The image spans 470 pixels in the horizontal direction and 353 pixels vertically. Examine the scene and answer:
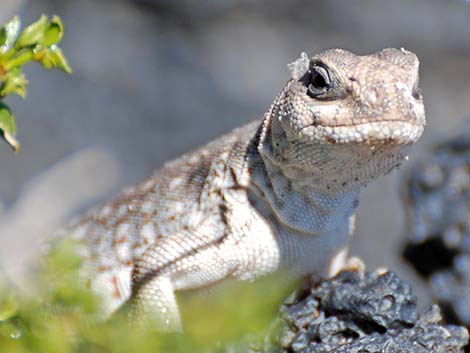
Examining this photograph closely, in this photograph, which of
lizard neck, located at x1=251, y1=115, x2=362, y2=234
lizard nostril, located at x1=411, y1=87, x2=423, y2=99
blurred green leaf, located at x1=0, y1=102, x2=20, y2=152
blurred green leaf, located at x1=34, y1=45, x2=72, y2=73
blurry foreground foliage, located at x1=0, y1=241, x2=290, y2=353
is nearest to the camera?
blurry foreground foliage, located at x1=0, y1=241, x2=290, y2=353

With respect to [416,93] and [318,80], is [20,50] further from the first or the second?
[416,93]

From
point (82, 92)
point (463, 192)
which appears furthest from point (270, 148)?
point (82, 92)

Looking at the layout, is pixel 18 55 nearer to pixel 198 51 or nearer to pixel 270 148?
pixel 270 148

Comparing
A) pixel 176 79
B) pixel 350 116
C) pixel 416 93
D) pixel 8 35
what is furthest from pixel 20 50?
pixel 176 79

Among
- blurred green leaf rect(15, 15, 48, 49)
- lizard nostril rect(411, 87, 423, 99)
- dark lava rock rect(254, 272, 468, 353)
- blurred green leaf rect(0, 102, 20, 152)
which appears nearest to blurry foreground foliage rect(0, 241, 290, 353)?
blurred green leaf rect(0, 102, 20, 152)

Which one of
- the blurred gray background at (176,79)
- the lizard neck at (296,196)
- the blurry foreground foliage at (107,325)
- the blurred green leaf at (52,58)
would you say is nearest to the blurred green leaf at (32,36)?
the blurred green leaf at (52,58)

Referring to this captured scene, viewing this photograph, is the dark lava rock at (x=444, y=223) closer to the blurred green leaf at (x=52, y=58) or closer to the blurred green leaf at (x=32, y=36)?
the blurred green leaf at (x=52, y=58)

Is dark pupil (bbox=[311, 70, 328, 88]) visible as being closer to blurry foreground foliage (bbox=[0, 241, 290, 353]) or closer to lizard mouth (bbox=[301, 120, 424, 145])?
lizard mouth (bbox=[301, 120, 424, 145])
